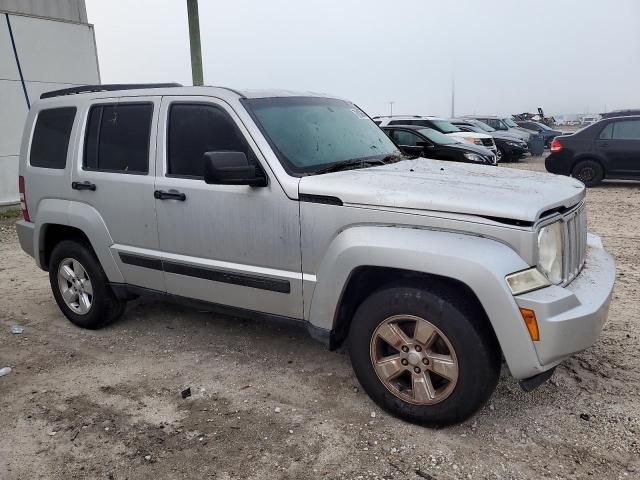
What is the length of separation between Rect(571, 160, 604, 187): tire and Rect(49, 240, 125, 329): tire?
10444 mm

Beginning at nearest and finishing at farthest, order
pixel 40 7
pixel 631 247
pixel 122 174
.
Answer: pixel 122 174
pixel 631 247
pixel 40 7

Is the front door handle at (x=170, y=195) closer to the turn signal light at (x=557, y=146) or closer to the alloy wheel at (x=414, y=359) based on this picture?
the alloy wheel at (x=414, y=359)

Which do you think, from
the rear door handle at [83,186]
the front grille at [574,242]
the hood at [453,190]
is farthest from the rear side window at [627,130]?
the rear door handle at [83,186]

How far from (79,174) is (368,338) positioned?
2.68m

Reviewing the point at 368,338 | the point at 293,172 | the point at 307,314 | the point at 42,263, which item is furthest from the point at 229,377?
the point at 42,263

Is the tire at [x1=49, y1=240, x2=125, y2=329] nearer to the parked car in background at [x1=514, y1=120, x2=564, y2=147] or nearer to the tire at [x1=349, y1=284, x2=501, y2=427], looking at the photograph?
the tire at [x1=349, y1=284, x2=501, y2=427]

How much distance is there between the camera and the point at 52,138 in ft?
14.8

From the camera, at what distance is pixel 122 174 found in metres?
3.97

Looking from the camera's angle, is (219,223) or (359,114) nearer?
(219,223)

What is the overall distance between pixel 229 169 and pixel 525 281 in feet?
5.52

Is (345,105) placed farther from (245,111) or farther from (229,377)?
(229,377)

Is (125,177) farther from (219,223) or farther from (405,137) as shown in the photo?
(405,137)

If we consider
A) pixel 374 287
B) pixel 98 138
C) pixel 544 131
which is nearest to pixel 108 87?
pixel 98 138

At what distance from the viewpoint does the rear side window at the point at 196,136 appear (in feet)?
11.5
